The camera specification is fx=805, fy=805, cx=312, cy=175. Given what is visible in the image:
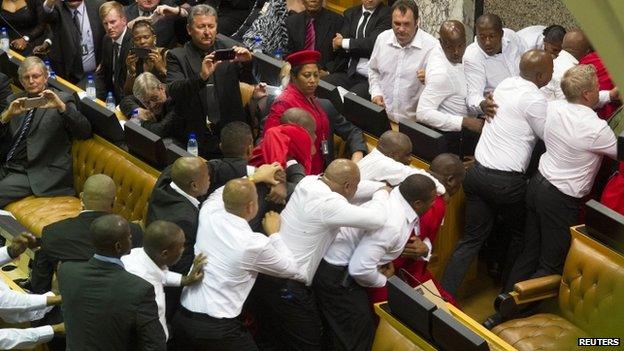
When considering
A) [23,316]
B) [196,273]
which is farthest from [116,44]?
[196,273]

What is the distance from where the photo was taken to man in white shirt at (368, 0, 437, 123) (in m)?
5.31

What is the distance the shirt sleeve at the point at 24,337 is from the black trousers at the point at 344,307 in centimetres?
124

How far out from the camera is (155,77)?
5.07 metres

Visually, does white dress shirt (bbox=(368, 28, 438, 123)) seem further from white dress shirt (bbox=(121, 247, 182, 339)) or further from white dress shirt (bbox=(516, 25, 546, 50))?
white dress shirt (bbox=(121, 247, 182, 339))

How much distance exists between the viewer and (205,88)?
4980 millimetres

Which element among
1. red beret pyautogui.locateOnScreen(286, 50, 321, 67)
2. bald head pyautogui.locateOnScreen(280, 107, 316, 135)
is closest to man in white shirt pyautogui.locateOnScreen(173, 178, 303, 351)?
bald head pyautogui.locateOnScreen(280, 107, 316, 135)

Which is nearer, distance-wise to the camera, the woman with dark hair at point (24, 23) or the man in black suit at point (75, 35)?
the man in black suit at point (75, 35)

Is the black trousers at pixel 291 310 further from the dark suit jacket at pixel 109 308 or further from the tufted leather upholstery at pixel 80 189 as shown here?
the tufted leather upholstery at pixel 80 189

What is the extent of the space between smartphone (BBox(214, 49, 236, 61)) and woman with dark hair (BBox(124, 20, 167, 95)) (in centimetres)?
67

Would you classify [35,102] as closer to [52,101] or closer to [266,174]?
[52,101]

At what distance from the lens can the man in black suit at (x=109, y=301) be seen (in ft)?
10.3

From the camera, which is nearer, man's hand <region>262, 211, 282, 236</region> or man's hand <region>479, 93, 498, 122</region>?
man's hand <region>262, 211, 282, 236</region>

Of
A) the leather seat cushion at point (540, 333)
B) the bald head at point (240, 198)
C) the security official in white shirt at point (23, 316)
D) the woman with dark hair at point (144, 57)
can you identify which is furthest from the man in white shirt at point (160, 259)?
the woman with dark hair at point (144, 57)

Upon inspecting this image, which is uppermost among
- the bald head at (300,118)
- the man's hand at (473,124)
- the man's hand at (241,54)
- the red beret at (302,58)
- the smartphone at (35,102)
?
the red beret at (302,58)
